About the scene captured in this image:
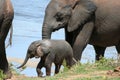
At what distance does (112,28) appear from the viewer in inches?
458

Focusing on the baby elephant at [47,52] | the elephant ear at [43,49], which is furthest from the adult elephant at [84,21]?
the elephant ear at [43,49]

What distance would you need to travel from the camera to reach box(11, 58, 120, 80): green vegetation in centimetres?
802

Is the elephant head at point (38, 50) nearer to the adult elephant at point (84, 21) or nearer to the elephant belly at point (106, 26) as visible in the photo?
the adult elephant at point (84, 21)

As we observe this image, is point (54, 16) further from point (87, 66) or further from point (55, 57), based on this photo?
point (87, 66)

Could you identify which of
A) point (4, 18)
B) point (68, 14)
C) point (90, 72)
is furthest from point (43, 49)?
point (90, 72)

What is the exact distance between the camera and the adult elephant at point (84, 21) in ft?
A: 36.4

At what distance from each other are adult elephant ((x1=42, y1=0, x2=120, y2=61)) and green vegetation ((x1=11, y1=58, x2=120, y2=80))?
182cm

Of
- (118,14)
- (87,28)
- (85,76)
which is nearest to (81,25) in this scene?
(87,28)

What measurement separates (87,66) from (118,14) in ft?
9.00

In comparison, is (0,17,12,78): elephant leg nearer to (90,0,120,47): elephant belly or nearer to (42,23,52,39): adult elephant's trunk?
(42,23,52,39): adult elephant's trunk

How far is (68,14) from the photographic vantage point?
11258 mm

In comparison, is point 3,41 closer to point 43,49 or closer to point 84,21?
point 43,49

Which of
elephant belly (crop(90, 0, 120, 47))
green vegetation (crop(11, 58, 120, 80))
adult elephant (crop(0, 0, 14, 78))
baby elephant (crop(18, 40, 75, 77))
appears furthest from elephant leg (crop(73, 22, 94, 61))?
adult elephant (crop(0, 0, 14, 78))

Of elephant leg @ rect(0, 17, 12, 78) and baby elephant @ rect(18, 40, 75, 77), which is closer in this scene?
elephant leg @ rect(0, 17, 12, 78)
